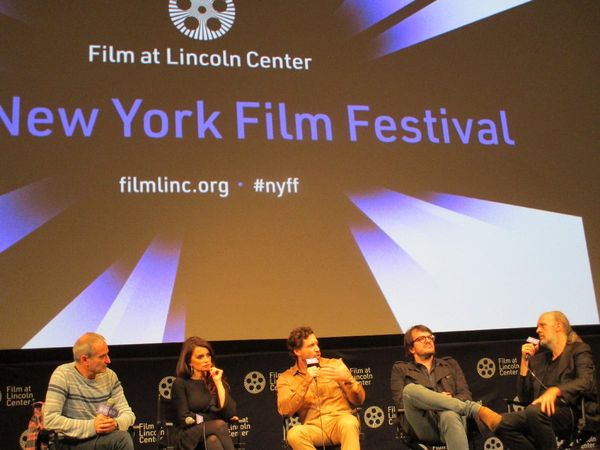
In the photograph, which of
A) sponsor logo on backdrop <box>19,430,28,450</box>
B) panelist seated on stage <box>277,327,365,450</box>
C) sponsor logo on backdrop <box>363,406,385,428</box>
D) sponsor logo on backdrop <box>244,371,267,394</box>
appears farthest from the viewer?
sponsor logo on backdrop <box>363,406,385,428</box>

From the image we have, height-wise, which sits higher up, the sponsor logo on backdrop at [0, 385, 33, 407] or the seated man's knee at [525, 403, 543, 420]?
the sponsor logo on backdrop at [0, 385, 33, 407]

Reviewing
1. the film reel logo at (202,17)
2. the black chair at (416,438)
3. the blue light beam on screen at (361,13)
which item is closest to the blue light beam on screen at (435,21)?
the blue light beam on screen at (361,13)

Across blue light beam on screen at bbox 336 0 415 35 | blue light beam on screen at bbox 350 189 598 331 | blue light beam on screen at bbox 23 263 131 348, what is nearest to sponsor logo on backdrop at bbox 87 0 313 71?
blue light beam on screen at bbox 336 0 415 35

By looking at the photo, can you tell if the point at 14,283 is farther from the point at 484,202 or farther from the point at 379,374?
the point at 484,202

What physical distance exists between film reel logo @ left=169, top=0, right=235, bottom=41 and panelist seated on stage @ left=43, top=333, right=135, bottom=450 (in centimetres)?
231

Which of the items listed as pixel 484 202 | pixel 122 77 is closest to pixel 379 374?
pixel 484 202

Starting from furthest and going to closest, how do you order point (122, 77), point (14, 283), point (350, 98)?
1. point (350, 98)
2. point (122, 77)
3. point (14, 283)

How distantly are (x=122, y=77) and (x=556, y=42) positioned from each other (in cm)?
332

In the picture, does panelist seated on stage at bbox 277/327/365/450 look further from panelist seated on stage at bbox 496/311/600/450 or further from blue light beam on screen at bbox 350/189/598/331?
blue light beam on screen at bbox 350/189/598/331

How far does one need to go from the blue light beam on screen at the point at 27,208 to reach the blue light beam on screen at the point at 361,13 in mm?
2334

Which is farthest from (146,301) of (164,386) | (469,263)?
(469,263)

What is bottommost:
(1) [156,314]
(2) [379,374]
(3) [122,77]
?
(2) [379,374]

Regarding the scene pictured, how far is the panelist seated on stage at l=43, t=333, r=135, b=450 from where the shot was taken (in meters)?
3.57

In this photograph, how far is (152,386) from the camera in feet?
15.4
